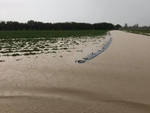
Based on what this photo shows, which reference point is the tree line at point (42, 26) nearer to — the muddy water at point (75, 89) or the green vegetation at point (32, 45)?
the green vegetation at point (32, 45)

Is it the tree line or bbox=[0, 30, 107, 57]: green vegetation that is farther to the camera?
the tree line

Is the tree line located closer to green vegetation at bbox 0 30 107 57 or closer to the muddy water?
green vegetation at bbox 0 30 107 57

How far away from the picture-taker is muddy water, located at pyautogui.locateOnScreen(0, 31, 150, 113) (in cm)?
412

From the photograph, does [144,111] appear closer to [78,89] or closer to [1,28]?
[78,89]

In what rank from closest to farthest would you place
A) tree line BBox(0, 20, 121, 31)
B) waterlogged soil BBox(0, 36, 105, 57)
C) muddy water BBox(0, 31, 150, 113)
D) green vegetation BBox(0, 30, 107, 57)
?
muddy water BBox(0, 31, 150, 113) → waterlogged soil BBox(0, 36, 105, 57) → green vegetation BBox(0, 30, 107, 57) → tree line BBox(0, 20, 121, 31)

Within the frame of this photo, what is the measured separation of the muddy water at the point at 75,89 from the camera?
4.12 m

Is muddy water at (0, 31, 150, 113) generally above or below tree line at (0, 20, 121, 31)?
below

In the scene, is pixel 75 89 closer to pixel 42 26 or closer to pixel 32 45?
pixel 32 45

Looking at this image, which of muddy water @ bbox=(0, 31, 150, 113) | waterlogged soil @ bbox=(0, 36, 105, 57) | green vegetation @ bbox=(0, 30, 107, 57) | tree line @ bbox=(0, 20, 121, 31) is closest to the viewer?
muddy water @ bbox=(0, 31, 150, 113)

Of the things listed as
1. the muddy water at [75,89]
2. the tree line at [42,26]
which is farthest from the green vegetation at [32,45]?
the tree line at [42,26]

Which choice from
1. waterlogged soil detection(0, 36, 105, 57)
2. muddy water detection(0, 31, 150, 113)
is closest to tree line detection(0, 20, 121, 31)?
waterlogged soil detection(0, 36, 105, 57)

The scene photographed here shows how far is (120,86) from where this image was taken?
18.3 feet

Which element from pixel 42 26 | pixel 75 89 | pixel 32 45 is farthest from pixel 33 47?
pixel 42 26

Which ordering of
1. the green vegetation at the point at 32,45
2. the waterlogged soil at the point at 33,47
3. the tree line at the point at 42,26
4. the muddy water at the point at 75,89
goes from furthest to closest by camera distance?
1. the tree line at the point at 42,26
2. the green vegetation at the point at 32,45
3. the waterlogged soil at the point at 33,47
4. the muddy water at the point at 75,89
